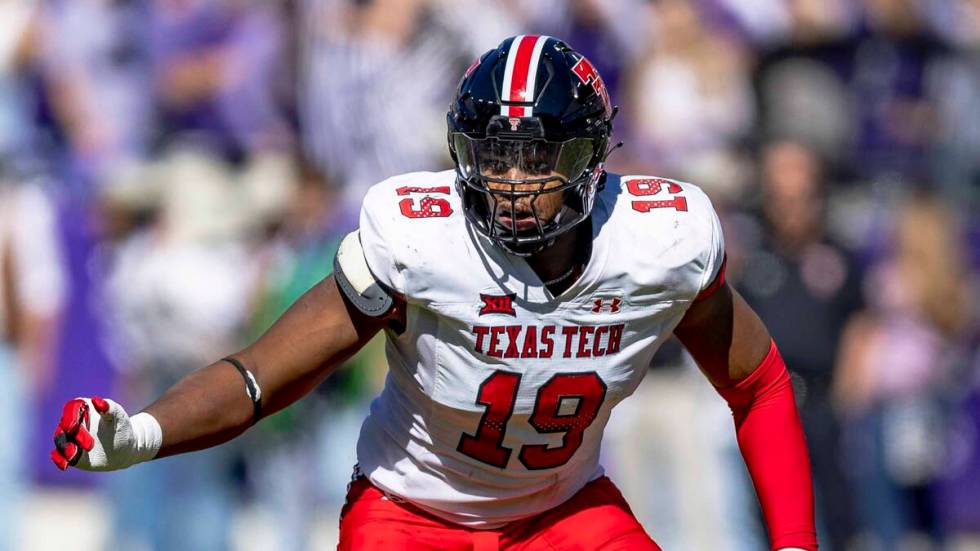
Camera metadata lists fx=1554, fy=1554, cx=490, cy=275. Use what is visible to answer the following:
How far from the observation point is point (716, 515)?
6.27 m

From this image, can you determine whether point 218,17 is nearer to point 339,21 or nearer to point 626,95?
point 339,21

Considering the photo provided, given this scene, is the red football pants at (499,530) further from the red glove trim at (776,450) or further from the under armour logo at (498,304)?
the under armour logo at (498,304)

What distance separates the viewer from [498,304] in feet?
9.89

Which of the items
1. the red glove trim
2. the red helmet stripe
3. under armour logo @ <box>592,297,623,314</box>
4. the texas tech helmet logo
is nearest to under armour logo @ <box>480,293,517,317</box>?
under armour logo @ <box>592,297,623,314</box>

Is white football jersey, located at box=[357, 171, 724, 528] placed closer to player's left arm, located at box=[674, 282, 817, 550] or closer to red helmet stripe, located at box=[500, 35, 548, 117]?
player's left arm, located at box=[674, 282, 817, 550]

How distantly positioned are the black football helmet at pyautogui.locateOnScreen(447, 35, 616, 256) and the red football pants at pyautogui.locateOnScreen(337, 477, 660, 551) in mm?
618

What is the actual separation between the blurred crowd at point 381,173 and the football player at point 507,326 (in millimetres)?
2993

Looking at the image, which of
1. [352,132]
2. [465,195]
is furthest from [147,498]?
[465,195]

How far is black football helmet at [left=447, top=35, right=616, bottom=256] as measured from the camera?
9.86 feet

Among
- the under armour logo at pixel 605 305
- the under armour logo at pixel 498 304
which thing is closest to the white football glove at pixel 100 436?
the under armour logo at pixel 498 304

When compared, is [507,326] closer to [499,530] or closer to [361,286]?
[361,286]

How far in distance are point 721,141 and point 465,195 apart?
12.6 ft

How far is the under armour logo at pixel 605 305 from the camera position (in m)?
3.07

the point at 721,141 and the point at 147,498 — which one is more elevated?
the point at 721,141
